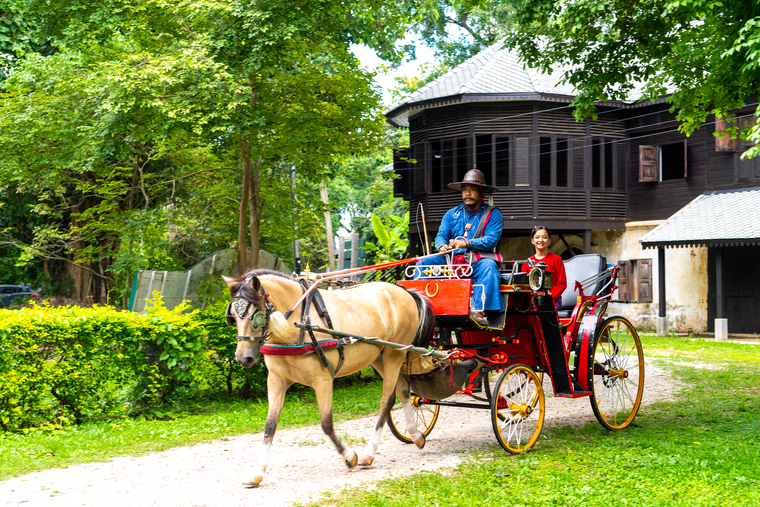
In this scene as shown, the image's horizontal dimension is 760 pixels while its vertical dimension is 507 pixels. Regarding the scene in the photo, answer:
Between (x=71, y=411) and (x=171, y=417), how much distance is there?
1280 mm

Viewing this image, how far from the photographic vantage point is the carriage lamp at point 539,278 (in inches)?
282

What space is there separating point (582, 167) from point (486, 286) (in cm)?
1834

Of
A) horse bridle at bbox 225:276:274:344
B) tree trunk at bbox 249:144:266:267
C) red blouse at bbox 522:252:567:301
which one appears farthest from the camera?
tree trunk at bbox 249:144:266:267

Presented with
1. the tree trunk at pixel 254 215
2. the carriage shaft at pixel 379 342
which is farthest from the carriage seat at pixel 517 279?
the tree trunk at pixel 254 215

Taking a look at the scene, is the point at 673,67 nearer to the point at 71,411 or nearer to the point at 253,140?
the point at 253,140

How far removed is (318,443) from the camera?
7.84 metres

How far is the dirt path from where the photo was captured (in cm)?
567

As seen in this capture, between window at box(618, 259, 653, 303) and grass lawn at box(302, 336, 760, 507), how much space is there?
1405 cm

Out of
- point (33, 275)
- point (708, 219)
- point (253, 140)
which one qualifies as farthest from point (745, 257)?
point (33, 275)

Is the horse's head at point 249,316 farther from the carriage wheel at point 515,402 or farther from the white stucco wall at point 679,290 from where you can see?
the white stucco wall at point 679,290

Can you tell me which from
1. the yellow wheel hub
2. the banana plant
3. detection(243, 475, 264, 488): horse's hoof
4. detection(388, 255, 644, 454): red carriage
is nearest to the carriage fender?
detection(388, 255, 644, 454): red carriage

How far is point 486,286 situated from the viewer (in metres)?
Result: 6.96

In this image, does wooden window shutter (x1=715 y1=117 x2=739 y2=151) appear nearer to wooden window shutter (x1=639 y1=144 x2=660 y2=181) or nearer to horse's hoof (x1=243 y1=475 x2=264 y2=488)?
wooden window shutter (x1=639 y1=144 x2=660 y2=181)

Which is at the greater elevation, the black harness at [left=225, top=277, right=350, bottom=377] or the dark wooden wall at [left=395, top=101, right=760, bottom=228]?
the dark wooden wall at [left=395, top=101, right=760, bottom=228]
